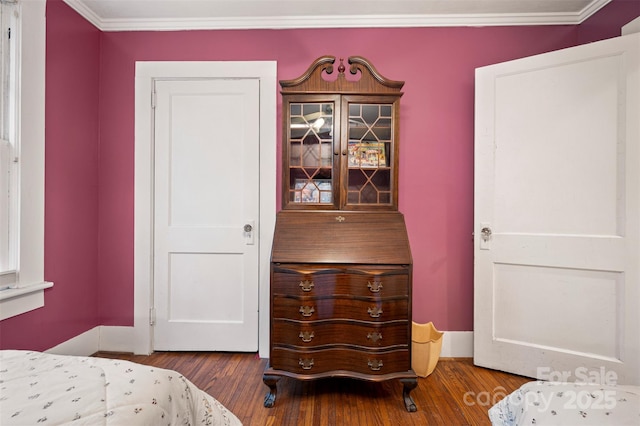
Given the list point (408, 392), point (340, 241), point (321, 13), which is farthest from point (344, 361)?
point (321, 13)

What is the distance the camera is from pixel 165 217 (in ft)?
8.58

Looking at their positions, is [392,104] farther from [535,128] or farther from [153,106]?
[153,106]

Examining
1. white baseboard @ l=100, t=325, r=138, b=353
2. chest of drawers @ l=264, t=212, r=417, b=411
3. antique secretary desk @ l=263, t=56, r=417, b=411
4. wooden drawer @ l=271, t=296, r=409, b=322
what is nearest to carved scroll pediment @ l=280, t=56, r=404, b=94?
antique secretary desk @ l=263, t=56, r=417, b=411

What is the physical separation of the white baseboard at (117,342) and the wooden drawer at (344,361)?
824mm

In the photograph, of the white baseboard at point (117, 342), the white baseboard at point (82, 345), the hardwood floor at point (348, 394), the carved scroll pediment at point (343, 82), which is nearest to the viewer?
the hardwood floor at point (348, 394)

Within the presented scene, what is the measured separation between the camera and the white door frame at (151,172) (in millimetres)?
2551

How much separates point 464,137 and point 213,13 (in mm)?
2097

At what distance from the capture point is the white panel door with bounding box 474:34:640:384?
1.97 metres

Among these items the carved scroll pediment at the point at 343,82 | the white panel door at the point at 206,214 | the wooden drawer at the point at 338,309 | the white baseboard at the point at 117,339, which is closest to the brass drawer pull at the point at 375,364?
the wooden drawer at the point at 338,309

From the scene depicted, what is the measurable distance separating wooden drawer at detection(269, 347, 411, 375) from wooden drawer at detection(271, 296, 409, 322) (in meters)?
0.19

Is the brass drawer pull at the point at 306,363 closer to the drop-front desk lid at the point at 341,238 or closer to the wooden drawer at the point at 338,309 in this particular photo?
the wooden drawer at the point at 338,309

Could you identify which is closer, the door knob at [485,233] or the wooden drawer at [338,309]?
the wooden drawer at [338,309]

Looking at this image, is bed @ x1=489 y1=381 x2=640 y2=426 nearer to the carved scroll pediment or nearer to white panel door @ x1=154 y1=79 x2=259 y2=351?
the carved scroll pediment

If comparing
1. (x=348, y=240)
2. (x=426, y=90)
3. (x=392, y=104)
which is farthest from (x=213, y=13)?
(x=348, y=240)
